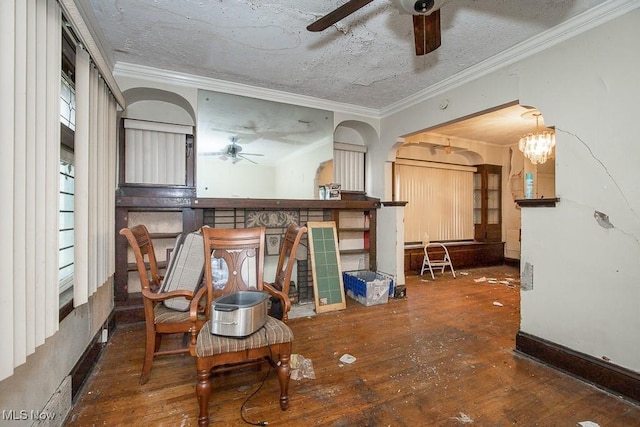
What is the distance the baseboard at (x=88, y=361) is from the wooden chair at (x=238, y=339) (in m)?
0.75

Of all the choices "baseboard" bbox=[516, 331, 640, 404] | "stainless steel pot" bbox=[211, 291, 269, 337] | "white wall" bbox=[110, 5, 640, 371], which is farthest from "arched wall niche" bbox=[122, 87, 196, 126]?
"baseboard" bbox=[516, 331, 640, 404]

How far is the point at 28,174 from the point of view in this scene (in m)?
1.14

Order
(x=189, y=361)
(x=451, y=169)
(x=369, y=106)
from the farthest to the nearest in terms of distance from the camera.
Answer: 1. (x=451, y=169)
2. (x=369, y=106)
3. (x=189, y=361)

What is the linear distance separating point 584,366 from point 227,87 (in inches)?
161

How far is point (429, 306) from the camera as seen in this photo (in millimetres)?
3535

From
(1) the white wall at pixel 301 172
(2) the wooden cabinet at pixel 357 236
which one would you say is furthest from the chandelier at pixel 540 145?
(1) the white wall at pixel 301 172

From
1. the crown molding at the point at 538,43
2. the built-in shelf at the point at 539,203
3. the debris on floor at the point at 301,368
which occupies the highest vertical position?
the crown molding at the point at 538,43

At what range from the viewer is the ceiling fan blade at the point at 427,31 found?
1.61 m

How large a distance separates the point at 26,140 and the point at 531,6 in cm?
301

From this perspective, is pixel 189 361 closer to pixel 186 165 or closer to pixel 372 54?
pixel 186 165

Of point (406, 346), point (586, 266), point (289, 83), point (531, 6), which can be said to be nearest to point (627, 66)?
point (531, 6)

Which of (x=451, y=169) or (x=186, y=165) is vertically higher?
(x=451, y=169)

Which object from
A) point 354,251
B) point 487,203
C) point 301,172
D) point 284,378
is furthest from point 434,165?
point 284,378

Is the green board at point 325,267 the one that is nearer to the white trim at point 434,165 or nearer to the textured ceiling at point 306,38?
the textured ceiling at point 306,38
